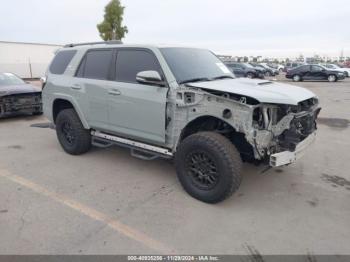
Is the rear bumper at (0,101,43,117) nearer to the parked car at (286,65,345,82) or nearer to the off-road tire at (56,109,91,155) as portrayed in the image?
the off-road tire at (56,109,91,155)

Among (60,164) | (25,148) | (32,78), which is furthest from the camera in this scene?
(32,78)

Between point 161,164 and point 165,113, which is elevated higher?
point 165,113

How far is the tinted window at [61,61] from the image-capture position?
5.55m

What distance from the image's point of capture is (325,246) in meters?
2.96

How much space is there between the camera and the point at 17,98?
8867mm

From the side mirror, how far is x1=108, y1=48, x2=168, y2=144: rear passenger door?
0.08 metres

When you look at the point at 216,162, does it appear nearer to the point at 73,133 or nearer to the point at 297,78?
the point at 73,133

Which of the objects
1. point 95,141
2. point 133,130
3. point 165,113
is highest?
point 165,113

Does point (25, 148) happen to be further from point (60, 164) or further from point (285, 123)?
point (285, 123)

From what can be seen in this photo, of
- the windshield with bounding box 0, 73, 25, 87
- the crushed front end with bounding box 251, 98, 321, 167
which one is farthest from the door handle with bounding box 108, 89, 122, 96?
the windshield with bounding box 0, 73, 25, 87

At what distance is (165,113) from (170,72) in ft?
1.79

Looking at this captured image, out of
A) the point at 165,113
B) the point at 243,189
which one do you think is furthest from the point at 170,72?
the point at 243,189

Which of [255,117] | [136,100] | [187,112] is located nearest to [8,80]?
[136,100]

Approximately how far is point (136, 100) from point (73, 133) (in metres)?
1.76
